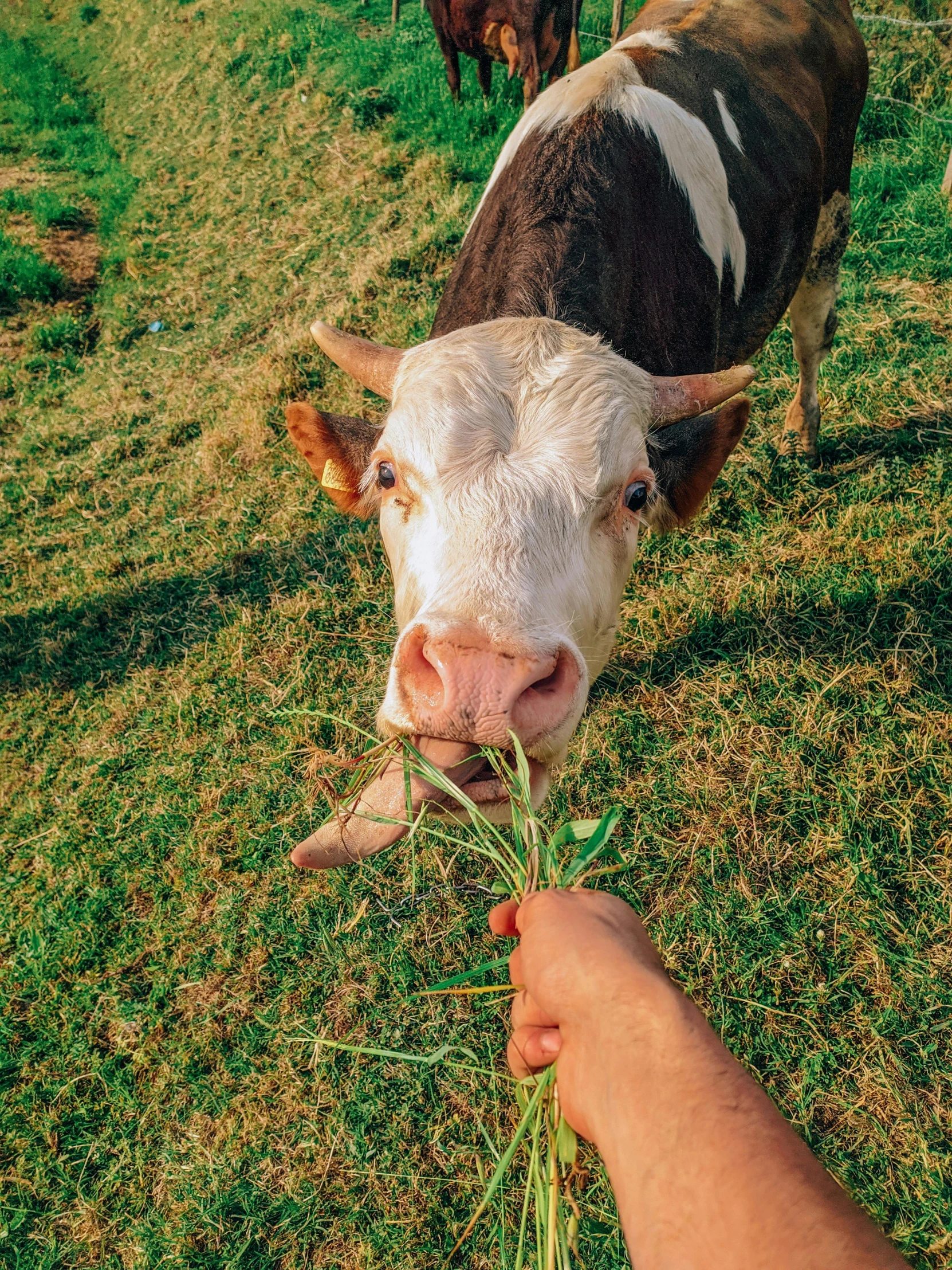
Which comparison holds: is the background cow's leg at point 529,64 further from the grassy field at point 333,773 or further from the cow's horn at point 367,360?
the cow's horn at point 367,360

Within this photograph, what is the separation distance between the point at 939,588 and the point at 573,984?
3.22 metres

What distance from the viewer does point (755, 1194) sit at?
0.86 metres

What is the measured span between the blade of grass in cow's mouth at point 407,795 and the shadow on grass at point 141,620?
2.37m

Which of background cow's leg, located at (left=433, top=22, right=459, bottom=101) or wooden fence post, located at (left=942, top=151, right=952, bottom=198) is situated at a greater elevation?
background cow's leg, located at (left=433, top=22, right=459, bottom=101)

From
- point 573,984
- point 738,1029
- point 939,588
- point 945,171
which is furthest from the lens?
point 945,171

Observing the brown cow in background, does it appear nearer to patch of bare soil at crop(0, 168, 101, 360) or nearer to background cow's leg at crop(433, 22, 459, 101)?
background cow's leg at crop(433, 22, 459, 101)

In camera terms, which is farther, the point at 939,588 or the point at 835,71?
the point at 835,71

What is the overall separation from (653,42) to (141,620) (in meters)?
3.75

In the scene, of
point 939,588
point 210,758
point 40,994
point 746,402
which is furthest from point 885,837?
point 40,994

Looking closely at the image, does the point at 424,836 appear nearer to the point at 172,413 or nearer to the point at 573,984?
the point at 573,984

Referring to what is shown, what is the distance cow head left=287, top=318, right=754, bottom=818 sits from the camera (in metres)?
1.60

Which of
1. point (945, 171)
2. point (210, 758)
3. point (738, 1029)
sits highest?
point (945, 171)

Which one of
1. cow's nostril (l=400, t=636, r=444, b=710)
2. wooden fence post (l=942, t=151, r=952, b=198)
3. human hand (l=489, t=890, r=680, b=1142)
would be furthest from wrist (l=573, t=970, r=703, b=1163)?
wooden fence post (l=942, t=151, r=952, b=198)

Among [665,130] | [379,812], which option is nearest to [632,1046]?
[379,812]
